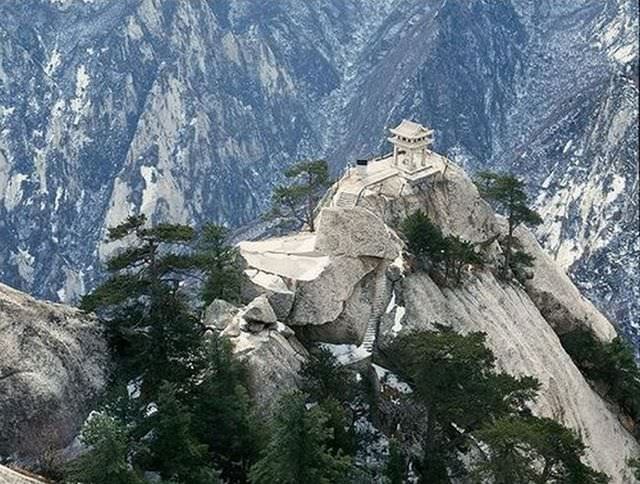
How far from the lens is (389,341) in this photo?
63562mm

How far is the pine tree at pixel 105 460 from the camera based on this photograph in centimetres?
3731

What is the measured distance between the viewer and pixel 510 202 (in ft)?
269

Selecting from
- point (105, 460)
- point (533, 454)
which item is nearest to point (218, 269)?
point (105, 460)

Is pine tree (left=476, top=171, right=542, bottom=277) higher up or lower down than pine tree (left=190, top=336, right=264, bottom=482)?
higher up

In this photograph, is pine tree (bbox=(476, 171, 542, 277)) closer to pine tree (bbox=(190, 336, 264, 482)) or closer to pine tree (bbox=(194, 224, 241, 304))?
pine tree (bbox=(194, 224, 241, 304))

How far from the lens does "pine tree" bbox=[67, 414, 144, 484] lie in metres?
37.3

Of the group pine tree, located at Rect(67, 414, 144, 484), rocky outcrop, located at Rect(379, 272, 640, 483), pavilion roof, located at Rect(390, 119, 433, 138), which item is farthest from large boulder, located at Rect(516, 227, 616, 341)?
pine tree, located at Rect(67, 414, 144, 484)

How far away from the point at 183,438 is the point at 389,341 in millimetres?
24596

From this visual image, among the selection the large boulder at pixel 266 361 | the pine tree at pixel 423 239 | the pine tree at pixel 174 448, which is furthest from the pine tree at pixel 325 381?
the pine tree at pixel 423 239

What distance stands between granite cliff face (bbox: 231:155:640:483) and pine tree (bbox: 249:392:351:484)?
1946cm

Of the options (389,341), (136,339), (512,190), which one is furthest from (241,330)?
(512,190)

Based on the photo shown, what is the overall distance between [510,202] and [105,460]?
54.0m

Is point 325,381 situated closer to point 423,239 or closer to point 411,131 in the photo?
point 423,239

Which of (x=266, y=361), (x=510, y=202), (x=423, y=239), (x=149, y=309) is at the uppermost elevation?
(x=510, y=202)
